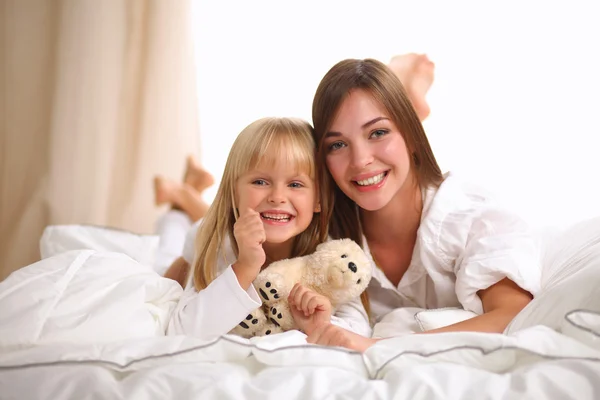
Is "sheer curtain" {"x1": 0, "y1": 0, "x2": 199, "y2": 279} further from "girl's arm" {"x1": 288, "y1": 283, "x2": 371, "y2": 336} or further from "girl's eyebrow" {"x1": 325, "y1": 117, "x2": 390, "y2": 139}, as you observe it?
"girl's arm" {"x1": 288, "y1": 283, "x2": 371, "y2": 336}

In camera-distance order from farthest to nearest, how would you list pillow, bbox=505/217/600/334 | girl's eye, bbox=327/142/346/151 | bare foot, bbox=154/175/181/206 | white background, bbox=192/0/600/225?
bare foot, bbox=154/175/181/206
white background, bbox=192/0/600/225
girl's eye, bbox=327/142/346/151
pillow, bbox=505/217/600/334

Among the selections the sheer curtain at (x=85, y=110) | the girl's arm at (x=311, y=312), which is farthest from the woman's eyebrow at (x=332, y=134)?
the sheer curtain at (x=85, y=110)

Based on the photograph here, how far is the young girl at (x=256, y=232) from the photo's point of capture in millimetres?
1158

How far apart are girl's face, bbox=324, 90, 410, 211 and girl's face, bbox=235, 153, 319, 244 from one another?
4.1 inches

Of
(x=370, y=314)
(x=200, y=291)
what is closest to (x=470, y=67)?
(x=370, y=314)

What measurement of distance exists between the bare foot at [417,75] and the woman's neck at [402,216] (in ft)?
1.86

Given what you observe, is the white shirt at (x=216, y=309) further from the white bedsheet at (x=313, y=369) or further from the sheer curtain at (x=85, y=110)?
the sheer curtain at (x=85, y=110)

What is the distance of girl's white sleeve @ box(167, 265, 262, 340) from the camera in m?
1.14

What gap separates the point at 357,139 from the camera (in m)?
1.31

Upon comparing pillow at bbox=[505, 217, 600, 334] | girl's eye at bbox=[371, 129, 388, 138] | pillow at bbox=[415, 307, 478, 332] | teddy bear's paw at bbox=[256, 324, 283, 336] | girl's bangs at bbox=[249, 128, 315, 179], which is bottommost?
teddy bear's paw at bbox=[256, 324, 283, 336]

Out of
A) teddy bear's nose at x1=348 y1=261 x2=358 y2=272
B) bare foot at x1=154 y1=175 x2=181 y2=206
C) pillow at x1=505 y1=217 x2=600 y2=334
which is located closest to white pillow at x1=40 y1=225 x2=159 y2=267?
bare foot at x1=154 y1=175 x2=181 y2=206

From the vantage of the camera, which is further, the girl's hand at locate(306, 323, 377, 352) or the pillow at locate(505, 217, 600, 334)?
the girl's hand at locate(306, 323, 377, 352)

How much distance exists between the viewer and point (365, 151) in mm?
1302

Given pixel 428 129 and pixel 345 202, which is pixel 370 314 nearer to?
pixel 345 202
